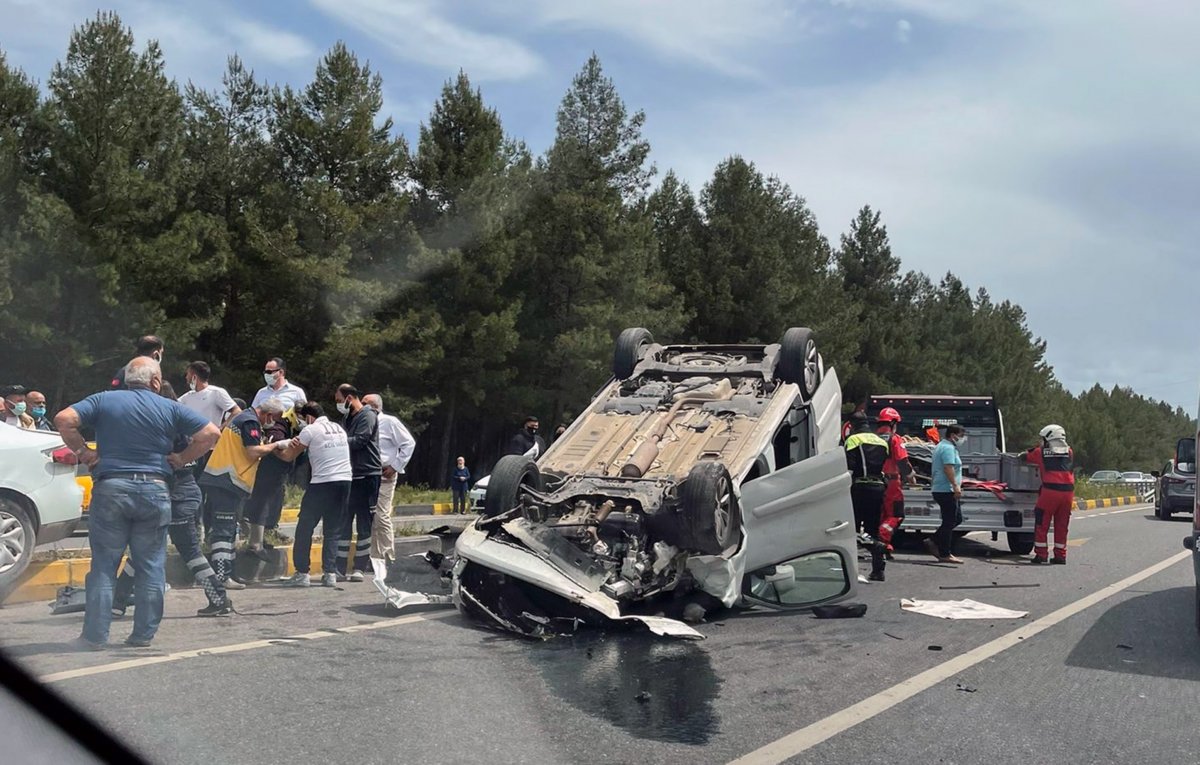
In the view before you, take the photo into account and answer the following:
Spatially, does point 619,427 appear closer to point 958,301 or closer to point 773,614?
point 773,614

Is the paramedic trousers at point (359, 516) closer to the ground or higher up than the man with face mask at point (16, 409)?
closer to the ground

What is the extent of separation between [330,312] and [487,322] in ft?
12.0

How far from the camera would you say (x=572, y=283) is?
27141 millimetres

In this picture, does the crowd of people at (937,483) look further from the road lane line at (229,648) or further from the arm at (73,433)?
the arm at (73,433)

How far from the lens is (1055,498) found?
434 inches

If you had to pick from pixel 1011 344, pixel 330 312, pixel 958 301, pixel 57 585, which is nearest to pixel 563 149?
pixel 330 312

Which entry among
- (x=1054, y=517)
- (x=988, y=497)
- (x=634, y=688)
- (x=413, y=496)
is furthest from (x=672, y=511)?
(x=413, y=496)

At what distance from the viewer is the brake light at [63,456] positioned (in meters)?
7.15

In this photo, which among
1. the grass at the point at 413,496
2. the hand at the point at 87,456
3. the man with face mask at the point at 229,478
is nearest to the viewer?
the hand at the point at 87,456

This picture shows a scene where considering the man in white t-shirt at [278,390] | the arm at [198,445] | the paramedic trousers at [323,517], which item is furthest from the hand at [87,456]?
the man in white t-shirt at [278,390]

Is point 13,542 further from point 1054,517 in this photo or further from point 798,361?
point 1054,517

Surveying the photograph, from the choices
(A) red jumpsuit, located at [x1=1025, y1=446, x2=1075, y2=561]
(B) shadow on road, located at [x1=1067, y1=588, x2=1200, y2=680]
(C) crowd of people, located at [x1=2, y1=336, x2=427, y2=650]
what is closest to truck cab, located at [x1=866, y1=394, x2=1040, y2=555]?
(A) red jumpsuit, located at [x1=1025, y1=446, x2=1075, y2=561]

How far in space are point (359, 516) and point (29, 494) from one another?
255 cm

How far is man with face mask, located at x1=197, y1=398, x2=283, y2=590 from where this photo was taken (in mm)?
7301
